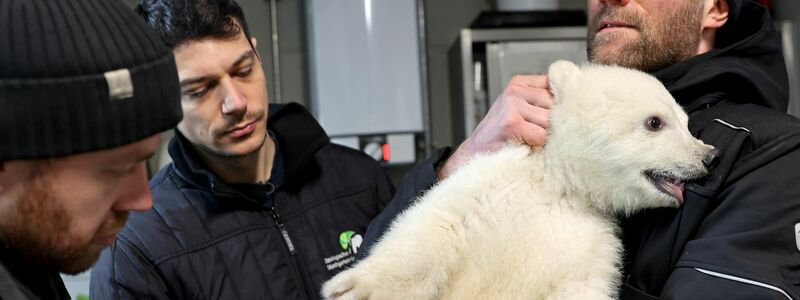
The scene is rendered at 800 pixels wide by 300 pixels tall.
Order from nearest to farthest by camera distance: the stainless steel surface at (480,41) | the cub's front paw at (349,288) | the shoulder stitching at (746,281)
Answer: the shoulder stitching at (746,281), the cub's front paw at (349,288), the stainless steel surface at (480,41)

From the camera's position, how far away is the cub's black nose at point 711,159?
3.51 feet

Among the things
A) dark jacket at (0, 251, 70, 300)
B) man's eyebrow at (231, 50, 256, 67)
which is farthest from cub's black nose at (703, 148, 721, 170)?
man's eyebrow at (231, 50, 256, 67)

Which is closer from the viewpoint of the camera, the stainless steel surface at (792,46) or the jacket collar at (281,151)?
the jacket collar at (281,151)

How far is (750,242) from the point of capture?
97 cm

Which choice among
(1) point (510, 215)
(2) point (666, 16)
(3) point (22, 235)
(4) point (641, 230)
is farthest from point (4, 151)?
(2) point (666, 16)

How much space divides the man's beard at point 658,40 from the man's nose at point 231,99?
2.50 ft

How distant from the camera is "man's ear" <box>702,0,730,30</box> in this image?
137 centimetres

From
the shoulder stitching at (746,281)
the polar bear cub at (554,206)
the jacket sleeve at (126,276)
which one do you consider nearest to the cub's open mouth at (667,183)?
the polar bear cub at (554,206)

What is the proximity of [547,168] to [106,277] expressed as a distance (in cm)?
91

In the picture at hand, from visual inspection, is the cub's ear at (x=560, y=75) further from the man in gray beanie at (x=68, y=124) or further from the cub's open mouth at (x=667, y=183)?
the man in gray beanie at (x=68, y=124)

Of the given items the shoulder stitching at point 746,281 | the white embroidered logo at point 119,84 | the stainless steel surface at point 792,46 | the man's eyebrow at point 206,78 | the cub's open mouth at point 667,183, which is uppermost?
the white embroidered logo at point 119,84

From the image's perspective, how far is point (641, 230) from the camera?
1212 mm

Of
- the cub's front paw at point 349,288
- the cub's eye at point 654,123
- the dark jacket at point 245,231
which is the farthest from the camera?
the dark jacket at point 245,231

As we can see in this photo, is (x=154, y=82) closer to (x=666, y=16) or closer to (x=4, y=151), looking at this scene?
(x=4, y=151)
